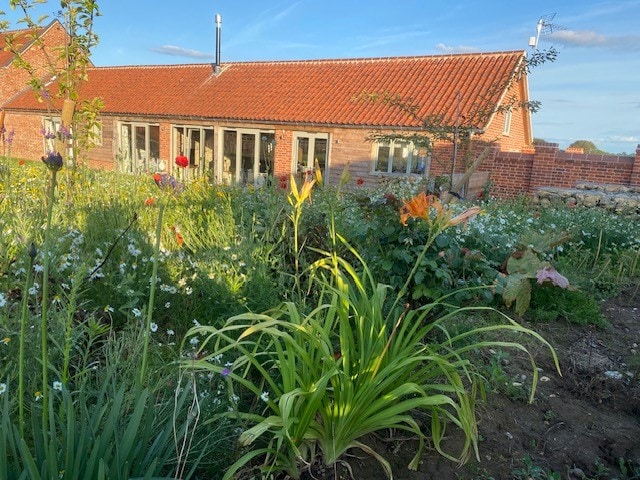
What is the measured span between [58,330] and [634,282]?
5.14 metres

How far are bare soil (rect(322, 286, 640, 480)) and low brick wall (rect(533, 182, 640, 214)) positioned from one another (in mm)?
6110

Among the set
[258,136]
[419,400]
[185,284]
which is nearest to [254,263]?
[185,284]

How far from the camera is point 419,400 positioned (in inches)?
66.6

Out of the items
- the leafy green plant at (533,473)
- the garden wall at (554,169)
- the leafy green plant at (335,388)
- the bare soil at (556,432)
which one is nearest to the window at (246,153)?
the garden wall at (554,169)

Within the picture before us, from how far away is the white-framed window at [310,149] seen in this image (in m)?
14.7

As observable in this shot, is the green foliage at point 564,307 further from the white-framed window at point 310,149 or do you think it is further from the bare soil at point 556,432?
the white-framed window at point 310,149

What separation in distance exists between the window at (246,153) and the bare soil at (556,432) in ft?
44.3

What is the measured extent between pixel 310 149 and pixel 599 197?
8660 millimetres

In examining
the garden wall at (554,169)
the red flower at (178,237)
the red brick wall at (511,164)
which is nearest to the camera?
the red flower at (178,237)

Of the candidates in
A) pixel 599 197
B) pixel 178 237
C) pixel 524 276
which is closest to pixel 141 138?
pixel 599 197

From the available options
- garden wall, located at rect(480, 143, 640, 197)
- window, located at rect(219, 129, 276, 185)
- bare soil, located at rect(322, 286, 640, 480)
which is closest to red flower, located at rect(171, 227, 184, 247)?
bare soil, located at rect(322, 286, 640, 480)

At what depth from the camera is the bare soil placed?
1908 mm

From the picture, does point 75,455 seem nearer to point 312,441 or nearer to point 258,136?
point 312,441

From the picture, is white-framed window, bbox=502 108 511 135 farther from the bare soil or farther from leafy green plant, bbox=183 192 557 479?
leafy green plant, bbox=183 192 557 479
